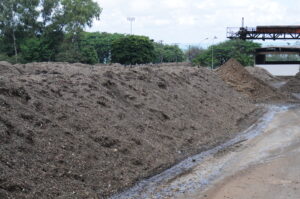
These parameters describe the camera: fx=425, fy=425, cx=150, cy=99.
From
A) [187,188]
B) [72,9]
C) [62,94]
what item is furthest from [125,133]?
[72,9]

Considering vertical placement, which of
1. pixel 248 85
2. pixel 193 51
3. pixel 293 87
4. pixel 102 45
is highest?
pixel 102 45

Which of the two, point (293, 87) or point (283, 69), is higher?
point (283, 69)

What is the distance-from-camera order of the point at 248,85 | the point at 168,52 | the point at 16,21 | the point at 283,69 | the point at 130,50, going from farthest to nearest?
the point at 168,52
the point at 283,69
the point at 130,50
the point at 16,21
the point at 248,85

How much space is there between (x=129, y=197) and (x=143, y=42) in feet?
166

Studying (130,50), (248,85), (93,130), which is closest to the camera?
(93,130)

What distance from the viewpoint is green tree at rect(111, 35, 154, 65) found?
194ft

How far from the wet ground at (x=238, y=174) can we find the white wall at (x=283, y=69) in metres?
50.6

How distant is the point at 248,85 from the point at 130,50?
2646 cm

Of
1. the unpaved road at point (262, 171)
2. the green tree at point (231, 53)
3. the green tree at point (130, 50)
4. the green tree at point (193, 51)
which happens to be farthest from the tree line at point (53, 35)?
the green tree at point (193, 51)

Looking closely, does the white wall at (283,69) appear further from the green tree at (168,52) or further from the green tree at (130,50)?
the green tree at (130,50)

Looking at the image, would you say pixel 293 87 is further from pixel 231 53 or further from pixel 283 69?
pixel 231 53

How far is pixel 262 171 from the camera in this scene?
43.9 ft

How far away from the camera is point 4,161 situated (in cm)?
961

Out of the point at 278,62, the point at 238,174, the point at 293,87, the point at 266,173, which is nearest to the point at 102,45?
the point at 278,62
